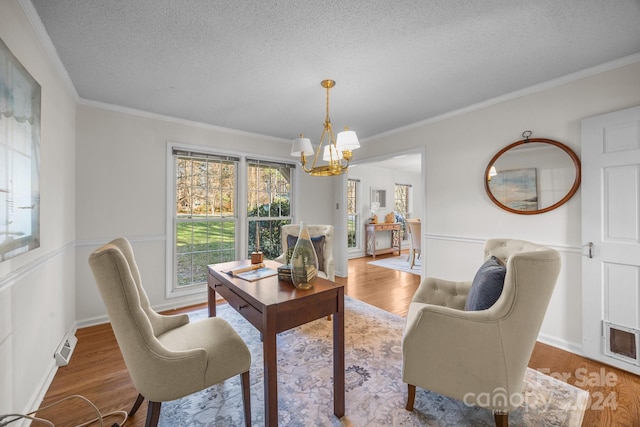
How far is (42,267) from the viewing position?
5.92 ft

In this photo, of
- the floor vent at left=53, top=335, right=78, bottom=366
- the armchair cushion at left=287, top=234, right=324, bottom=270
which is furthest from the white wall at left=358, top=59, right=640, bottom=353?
the floor vent at left=53, top=335, right=78, bottom=366

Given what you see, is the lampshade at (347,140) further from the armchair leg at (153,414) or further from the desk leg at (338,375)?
the armchair leg at (153,414)

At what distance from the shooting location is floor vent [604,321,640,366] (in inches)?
77.7

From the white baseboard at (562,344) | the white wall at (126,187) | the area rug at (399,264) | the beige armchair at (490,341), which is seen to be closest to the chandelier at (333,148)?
the beige armchair at (490,341)

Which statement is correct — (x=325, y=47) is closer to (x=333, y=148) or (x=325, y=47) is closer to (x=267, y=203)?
(x=333, y=148)

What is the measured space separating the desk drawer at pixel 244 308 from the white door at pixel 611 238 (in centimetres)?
269

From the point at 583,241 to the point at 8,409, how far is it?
3.98 m

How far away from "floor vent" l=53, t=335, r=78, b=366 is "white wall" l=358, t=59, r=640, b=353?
3723 millimetres

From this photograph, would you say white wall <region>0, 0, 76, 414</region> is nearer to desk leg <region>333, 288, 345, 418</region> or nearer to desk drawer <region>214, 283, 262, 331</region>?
desk drawer <region>214, 283, 262, 331</region>

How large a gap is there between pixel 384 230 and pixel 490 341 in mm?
5704

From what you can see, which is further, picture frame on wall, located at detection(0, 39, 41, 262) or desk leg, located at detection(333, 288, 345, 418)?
desk leg, located at detection(333, 288, 345, 418)

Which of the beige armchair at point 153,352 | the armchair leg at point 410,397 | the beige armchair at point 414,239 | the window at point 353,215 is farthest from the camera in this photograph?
the window at point 353,215

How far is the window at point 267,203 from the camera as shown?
13.2ft

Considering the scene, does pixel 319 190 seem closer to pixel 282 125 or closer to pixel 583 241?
pixel 282 125
